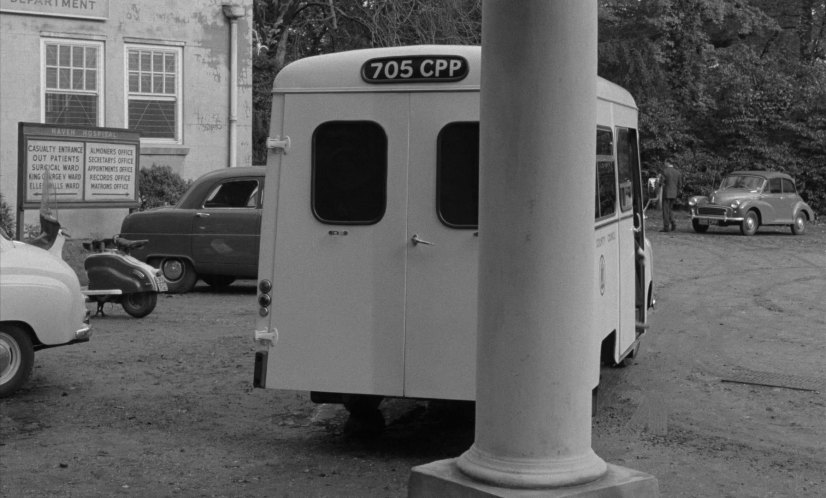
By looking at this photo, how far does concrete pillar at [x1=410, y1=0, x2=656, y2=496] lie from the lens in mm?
4117

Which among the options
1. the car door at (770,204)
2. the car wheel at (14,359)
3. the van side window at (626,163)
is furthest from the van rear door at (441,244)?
the car door at (770,204)

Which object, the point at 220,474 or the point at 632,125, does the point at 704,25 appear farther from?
the point at 220,474

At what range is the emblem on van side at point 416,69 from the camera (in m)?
7.20

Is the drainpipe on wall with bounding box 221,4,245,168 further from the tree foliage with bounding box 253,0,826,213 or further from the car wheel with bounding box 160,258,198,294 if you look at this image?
the tree foliage with bounding box 253,0,826,213

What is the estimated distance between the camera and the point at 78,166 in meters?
16.3

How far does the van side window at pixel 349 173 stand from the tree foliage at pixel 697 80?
26464 millimetres

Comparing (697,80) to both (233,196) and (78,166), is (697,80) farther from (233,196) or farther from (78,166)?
(78,166)

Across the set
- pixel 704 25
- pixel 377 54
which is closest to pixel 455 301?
pixel 377 54

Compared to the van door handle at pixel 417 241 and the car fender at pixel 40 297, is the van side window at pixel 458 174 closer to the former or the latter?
the van door handle at pixel 417 241

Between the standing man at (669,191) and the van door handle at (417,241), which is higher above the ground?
the standing man at (669,191)

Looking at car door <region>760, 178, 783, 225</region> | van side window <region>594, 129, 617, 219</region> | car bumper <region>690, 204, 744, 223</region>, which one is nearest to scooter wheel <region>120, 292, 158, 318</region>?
van side window <region>594, 129, 617, 219</region>

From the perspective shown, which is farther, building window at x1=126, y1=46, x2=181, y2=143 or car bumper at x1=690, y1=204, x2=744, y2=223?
car bumper at x1=690, y1=204, x2=744, y2=223

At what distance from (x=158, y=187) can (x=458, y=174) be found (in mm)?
15339

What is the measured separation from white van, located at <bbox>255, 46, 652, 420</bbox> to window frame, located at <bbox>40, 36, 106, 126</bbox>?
14.6 m
